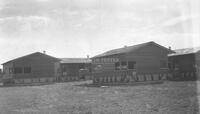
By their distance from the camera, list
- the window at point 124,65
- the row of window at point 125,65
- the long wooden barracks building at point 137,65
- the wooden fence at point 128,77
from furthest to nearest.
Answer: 1. the window at point 124,65
2. the row of window at point 125,65
3. the long wooden barracks building at point 137,65
4. the wooden fence at point 128,77

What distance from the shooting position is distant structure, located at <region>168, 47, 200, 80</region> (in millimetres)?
34525

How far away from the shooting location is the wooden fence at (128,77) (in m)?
31.7

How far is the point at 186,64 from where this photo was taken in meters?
36.5

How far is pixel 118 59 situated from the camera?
3272 cm

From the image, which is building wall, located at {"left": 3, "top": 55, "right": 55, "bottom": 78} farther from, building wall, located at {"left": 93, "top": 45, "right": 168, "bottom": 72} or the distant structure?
the distant structure

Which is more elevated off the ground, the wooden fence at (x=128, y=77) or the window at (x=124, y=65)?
the window at (x=124, y=65)

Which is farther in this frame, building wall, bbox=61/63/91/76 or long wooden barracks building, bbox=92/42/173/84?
building wall, bbox=61/63/91/76

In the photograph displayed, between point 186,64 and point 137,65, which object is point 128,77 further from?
point 186,64

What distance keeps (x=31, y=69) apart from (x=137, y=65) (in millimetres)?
17346

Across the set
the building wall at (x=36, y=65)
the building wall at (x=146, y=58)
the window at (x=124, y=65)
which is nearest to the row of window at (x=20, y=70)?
the building wall at (x=36, y=65)

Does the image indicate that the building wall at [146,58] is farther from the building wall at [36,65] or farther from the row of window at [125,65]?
the building wall at [36,65]

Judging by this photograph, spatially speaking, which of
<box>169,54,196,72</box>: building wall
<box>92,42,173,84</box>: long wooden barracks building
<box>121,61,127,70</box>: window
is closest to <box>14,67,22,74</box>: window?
<box>92,42,173,84</box>: long wooden barracks building

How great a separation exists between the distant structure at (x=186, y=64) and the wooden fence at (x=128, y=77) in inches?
122

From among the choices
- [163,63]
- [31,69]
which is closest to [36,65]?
[31,69]
